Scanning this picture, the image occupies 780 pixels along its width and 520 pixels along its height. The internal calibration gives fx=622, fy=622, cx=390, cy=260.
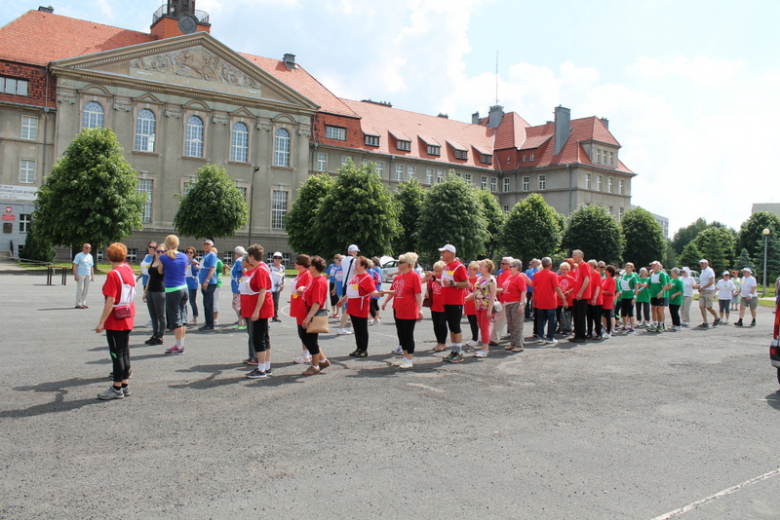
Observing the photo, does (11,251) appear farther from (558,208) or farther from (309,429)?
(558,208)

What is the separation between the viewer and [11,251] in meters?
49.4

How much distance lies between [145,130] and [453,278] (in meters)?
49.8

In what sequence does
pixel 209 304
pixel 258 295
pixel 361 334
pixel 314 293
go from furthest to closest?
pixel 209 304
pixel 361 334
pixel 314 293
pixel 258 295

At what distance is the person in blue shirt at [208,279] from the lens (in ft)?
44.2

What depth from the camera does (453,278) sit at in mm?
10633

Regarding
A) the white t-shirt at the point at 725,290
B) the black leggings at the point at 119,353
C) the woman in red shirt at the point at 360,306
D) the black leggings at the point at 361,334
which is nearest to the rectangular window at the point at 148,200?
the white t-shirt at the point at 725,290

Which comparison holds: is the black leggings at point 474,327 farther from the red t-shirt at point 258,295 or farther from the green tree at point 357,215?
the green tree at point 357,215

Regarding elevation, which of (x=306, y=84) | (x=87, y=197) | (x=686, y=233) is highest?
(x=306, y=84)

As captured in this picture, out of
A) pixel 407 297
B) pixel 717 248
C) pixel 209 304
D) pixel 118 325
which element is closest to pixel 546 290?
pixel 407 297

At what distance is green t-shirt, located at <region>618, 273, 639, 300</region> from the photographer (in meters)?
17.2

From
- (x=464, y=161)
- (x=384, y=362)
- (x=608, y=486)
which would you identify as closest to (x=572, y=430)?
(x=608, y=486)

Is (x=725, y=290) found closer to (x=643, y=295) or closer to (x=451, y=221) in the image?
(x=643, y=295)

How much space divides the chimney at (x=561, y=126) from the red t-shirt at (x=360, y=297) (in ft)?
241

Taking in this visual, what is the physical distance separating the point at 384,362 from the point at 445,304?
1.48 metres
